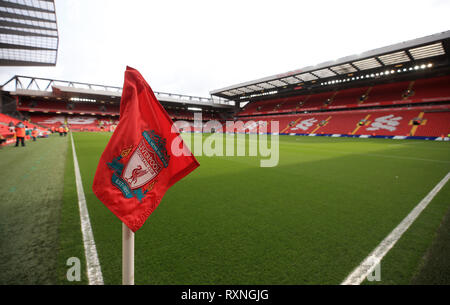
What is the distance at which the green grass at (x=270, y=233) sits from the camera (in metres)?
1.60

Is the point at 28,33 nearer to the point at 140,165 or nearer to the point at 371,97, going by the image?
the point at 140,165

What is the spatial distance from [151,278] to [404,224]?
2.99 meters

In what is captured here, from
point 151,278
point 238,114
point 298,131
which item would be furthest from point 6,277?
point 238,114

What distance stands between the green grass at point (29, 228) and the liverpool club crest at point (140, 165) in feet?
3.51

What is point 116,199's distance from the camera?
117cm

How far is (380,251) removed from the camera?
6.22ft

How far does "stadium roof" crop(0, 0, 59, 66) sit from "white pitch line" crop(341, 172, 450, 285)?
979 inches

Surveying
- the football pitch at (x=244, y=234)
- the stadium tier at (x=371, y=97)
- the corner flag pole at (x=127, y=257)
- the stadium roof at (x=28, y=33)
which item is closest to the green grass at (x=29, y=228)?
the football pitch at (x=244, y=234)

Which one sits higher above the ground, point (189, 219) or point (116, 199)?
point (116, 199)

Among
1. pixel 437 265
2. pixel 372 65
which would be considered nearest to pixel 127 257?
pixel 437 265

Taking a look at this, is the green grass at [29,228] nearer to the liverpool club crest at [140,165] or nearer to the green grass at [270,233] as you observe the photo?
the green grass at [270,233]

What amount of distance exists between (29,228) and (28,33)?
97.0ft

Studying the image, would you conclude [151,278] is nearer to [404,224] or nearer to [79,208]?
[79,208]

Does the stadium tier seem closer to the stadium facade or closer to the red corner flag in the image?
the stadium facade
